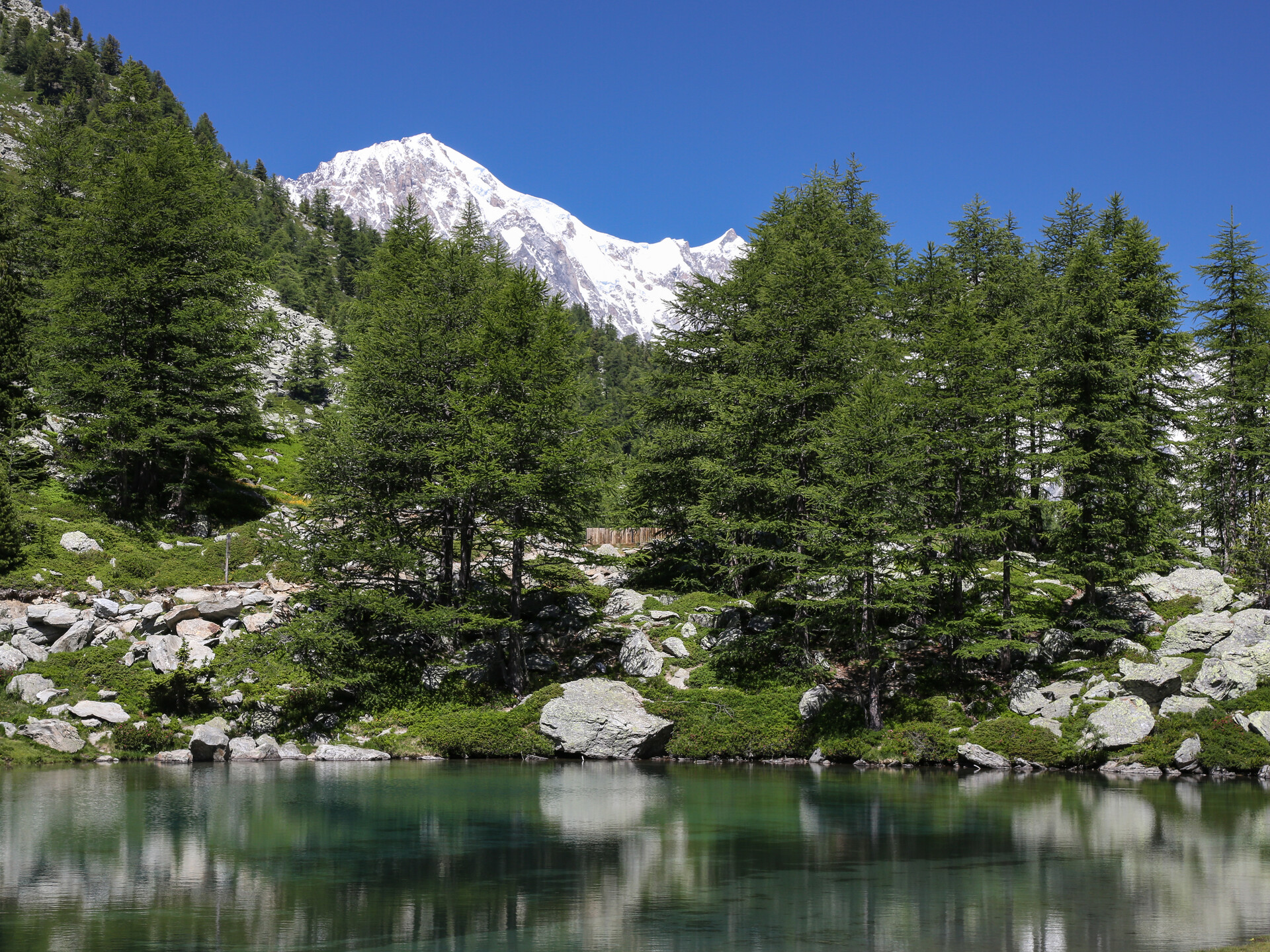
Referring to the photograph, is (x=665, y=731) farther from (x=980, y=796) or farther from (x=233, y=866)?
(x=233, y=866)

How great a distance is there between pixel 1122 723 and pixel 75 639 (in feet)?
114

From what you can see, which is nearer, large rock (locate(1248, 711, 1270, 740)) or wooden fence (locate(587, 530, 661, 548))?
large rock (locate(1248, 711, 1270, 740))

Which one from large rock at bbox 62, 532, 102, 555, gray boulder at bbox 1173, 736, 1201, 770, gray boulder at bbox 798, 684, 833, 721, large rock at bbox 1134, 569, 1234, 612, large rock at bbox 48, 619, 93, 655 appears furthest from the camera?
large rock at bbox 62, 532, 102, 555

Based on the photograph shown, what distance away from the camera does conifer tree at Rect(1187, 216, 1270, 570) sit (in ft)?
141

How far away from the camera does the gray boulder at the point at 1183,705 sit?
1086 inches

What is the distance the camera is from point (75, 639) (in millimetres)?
29734

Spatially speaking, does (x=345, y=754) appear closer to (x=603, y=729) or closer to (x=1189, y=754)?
(x=603, y=729)

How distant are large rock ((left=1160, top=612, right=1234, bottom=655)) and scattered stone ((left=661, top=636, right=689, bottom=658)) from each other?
1691cm

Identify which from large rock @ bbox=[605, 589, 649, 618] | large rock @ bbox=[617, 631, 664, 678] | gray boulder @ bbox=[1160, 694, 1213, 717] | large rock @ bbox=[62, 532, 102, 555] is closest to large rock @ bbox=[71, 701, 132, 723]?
large rock @ bbox=[62, 532, 102, 555]

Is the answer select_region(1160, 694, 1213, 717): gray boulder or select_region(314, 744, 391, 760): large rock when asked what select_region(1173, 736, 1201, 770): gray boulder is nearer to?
select_region(1160, 694, 1213, 717): gray boulder

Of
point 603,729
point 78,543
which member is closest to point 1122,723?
point 603,729

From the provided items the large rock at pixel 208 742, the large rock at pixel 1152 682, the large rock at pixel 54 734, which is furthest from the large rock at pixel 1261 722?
the large rock at pixel 54 734

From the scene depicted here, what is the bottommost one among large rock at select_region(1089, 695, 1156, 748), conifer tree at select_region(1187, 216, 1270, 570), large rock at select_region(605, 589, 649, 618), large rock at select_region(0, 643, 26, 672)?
large rock at select_region(1089, 695, 1156, 748)

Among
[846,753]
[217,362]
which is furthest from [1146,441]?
[217,362]
